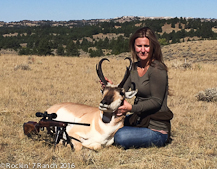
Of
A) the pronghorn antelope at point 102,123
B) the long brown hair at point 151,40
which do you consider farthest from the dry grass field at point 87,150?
the long brown hair at point 151,40

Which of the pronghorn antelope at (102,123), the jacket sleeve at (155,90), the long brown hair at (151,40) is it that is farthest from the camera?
Answer: the long brown hair at (151,40)

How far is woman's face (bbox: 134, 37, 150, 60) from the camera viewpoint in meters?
4.76

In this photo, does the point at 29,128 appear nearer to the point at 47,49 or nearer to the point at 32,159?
the point at 32,159

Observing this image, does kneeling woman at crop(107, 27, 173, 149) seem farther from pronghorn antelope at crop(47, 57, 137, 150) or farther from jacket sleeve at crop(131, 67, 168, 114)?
pronghorn antelope at crop(47, 57, 137, 150)

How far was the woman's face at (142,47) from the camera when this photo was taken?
15.6ft

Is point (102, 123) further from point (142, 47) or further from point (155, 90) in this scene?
point (142, 47)

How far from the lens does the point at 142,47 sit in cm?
479

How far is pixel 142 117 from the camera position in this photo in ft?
16.5

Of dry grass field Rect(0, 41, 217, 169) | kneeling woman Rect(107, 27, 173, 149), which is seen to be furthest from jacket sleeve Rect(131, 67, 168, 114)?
dry grass field Rect(0, 41, 217, 169)

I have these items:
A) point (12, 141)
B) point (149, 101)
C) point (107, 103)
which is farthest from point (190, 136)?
point (12, 141)

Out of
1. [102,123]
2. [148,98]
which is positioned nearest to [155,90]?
[148,98]

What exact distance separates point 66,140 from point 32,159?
0.77m

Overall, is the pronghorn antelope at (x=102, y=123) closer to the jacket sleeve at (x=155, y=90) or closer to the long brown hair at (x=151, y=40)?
the jacket sleeve at (x=155, y=90)

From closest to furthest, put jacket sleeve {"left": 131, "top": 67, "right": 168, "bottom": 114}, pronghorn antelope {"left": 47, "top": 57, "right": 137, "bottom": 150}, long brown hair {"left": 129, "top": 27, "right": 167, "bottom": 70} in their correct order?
pronghorn antelope {"left": 47, "top": 57, "right": 137, "bottom": 150} < jacket sleeve {"left": 131, "top": 67, "right": 168, "bottom": 114} < long brown hair {"left": 129, "top": 27, "right": 167, "bottom": 70}
